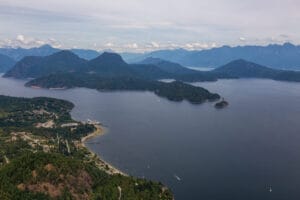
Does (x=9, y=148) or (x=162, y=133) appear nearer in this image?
(x=9, y=148)

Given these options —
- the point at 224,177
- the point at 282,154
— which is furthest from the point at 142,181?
the point at 282,154

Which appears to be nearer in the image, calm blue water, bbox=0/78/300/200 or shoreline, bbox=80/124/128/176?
calm blue water, bbox=0/78/300/200

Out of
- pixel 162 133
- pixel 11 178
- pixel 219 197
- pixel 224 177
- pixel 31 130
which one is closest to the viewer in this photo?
pixel 11 178

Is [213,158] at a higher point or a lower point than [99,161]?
higher

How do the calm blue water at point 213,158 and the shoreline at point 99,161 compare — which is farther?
the shoreline at point 99,161

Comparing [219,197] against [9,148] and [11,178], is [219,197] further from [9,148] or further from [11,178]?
[9,148]

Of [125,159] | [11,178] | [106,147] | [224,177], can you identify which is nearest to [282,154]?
[224,177]

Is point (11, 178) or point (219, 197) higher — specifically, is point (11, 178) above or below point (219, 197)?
above

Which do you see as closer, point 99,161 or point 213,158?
point 99,161

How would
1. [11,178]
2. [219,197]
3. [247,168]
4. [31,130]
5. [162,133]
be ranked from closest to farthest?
[11,178], [219,197], [247,168], [31,130], [162,133]
